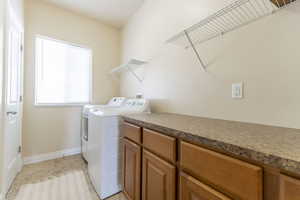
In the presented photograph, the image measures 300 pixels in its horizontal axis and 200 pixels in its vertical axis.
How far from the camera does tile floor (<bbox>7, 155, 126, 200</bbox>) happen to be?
1678mm

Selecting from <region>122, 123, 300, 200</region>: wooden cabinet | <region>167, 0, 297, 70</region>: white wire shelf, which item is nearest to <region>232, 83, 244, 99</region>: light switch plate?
<region>167, 0, 297, 70</region>: white wire shelf

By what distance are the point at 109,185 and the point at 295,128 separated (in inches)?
65.4

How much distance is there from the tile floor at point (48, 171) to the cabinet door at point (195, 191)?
1070 mm

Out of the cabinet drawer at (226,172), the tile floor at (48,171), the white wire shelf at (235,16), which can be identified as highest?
the white wire shelf at (235,16)

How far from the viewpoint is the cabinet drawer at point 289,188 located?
442 mm

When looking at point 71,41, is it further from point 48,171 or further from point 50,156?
point 48,171

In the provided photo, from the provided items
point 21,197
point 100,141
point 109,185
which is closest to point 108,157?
point 100,141

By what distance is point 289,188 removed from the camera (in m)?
0.46

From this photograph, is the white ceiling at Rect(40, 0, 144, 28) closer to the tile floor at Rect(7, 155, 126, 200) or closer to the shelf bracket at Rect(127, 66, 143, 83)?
the shelf bracket at Rect(127, 66, 143, 83)

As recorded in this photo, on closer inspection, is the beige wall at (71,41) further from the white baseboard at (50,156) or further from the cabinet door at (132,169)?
the cabinet door at (132,169)

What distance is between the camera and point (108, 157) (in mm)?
1610

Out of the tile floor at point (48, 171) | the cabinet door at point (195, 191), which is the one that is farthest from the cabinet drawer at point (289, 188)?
the tile floor at point (48, 171)

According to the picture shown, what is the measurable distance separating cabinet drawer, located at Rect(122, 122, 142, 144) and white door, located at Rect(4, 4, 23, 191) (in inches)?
48.3

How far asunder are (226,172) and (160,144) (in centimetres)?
47
